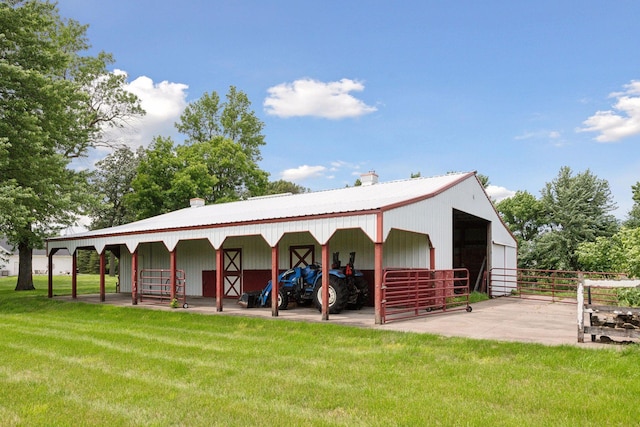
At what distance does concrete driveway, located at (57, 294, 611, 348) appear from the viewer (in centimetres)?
929

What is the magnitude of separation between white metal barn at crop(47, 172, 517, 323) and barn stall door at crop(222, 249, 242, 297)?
0.03 metres

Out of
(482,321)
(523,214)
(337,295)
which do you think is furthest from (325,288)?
(523,214)

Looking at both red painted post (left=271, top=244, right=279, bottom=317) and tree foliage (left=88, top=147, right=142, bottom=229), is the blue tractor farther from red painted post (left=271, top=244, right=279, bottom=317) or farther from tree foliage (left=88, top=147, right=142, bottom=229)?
tree foliage (left=88, top=147, right=142, bottom=229)

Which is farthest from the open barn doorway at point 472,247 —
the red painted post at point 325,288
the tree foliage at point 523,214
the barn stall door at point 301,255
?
the tree foliage at point 523,214

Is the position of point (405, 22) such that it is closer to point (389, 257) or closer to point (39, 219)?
point (389, 257)

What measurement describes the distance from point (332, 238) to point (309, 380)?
9576mm

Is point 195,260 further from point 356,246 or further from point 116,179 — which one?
point 116,179

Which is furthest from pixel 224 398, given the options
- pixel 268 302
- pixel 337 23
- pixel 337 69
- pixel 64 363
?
pixel 337 69

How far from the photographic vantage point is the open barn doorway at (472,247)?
822 inches

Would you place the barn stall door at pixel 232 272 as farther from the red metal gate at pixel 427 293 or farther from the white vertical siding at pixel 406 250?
the red metal gate at pixel 427 293

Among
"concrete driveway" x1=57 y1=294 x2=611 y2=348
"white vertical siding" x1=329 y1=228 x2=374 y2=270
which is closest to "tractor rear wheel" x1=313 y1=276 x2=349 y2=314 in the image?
"concrete driveway" x1=57 y1=294 x2=611 y2=348

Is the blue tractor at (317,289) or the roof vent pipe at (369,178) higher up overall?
the roof vent pipe at (369,178)

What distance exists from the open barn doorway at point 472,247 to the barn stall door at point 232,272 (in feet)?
26.9

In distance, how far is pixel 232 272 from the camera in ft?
61.2
